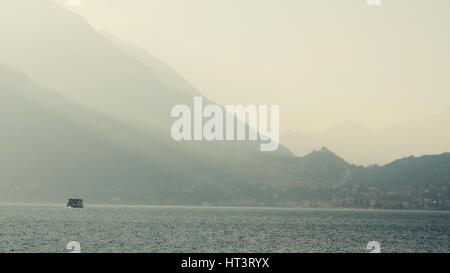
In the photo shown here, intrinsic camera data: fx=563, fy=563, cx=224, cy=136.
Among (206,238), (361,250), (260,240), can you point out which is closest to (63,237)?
(206,238)

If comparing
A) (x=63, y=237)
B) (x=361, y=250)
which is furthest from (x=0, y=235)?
→ (x=361, y=250)
